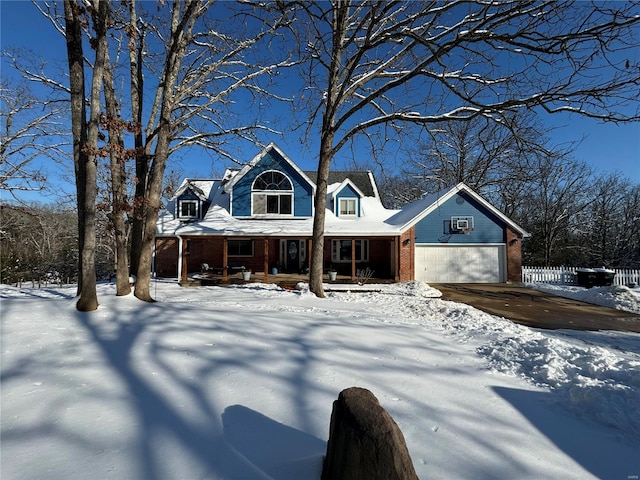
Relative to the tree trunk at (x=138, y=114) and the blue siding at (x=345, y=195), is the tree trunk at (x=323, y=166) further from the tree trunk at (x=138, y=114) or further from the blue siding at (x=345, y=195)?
the blue siding at (x=345, y=195)

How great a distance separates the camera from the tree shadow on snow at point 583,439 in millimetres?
2277

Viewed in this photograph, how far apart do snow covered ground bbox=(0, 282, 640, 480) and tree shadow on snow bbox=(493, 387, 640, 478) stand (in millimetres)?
14

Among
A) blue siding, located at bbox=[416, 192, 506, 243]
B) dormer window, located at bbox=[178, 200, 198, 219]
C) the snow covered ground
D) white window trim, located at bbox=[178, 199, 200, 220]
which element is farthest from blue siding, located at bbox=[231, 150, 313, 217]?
the snow covered ground

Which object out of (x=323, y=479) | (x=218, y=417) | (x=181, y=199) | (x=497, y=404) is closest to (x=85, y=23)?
(x=218, y=417)

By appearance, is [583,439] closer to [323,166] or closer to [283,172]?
[323,166]

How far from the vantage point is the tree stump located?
167 cm

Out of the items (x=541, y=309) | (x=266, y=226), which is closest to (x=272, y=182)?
(x=266, y=226)

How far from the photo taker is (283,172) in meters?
16.7

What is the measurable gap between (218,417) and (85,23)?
7798 mm

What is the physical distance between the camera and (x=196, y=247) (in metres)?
17.7

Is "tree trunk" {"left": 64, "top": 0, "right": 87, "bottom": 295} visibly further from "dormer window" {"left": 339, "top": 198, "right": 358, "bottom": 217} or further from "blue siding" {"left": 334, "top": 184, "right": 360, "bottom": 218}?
"dormer window" {"left": 339, "top": 198, "right": 358, "bottom": 217}

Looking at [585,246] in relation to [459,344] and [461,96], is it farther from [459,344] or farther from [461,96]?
[459,344]

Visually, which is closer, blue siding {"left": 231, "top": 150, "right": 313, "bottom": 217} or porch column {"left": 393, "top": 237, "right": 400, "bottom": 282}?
porch column {"left": 393, "top": 237, "right": 400, "bottom": 282}

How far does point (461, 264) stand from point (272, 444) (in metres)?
→ 16.9
